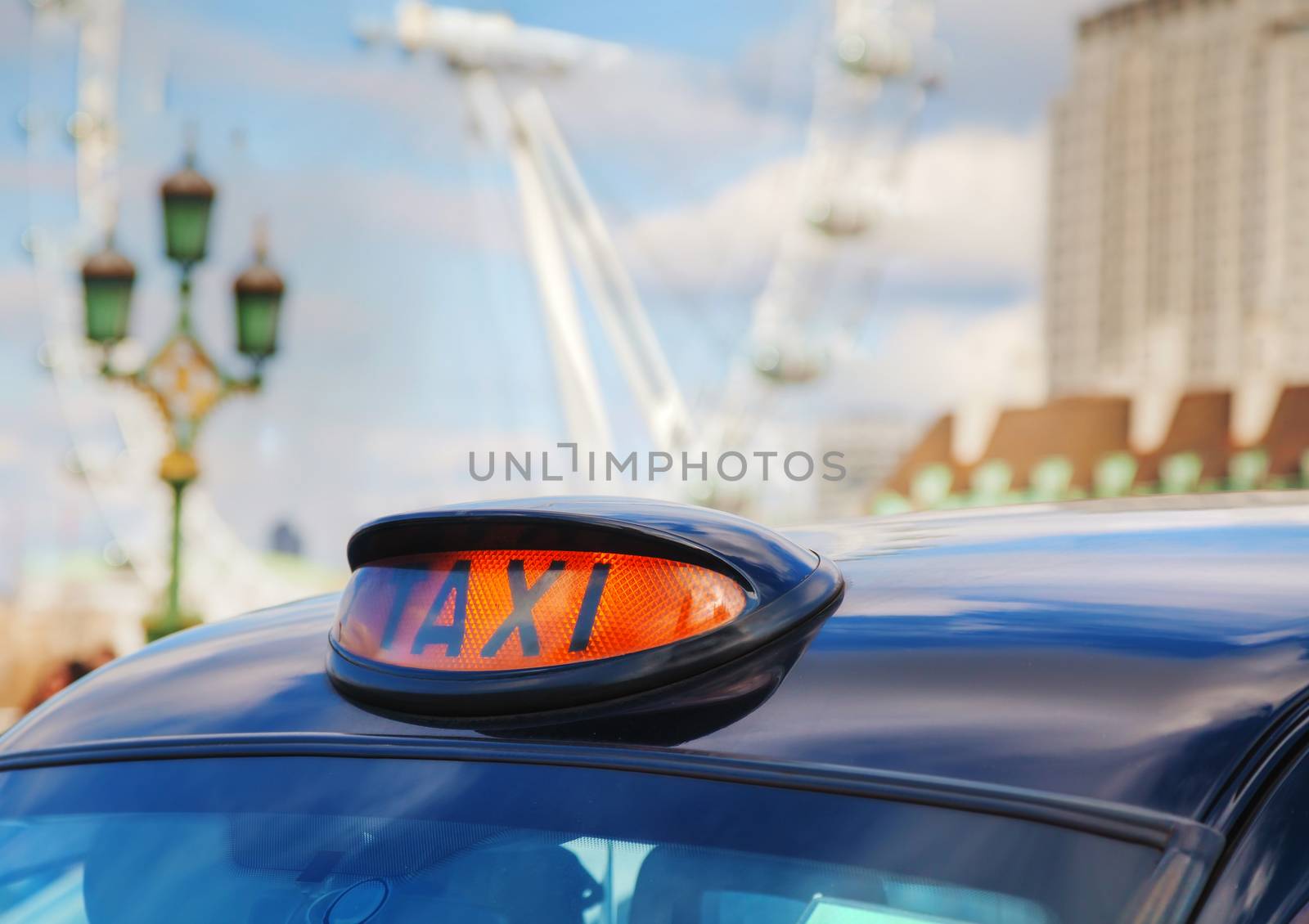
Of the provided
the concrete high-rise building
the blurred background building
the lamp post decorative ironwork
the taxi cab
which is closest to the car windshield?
the taxi cab

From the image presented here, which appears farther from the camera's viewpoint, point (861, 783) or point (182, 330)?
point (182, 330)

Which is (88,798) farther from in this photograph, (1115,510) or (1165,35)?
(1165,35)

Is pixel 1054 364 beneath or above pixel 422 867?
beneath

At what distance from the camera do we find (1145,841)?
0.58 m

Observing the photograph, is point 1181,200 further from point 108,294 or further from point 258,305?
point 108,294

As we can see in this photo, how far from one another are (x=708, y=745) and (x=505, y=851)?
0.12 m

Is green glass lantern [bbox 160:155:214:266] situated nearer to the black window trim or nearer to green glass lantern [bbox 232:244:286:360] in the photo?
green glass lantern [bbox 232:244:286:360]

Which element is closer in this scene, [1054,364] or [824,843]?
[824,843]

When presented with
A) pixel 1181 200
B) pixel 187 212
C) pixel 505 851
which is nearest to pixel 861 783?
pixel 505 851

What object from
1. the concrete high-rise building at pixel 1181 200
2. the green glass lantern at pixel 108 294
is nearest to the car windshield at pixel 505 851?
the green glass lantern at pixel 108 294

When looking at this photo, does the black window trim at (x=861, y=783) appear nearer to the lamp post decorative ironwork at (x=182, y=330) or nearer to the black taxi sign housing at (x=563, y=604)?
the black taxi sign housing at (x=563, y=604)

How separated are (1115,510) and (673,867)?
1.89 ft

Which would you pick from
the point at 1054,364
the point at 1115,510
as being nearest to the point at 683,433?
the point at 1115,510

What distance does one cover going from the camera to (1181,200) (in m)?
70.7
